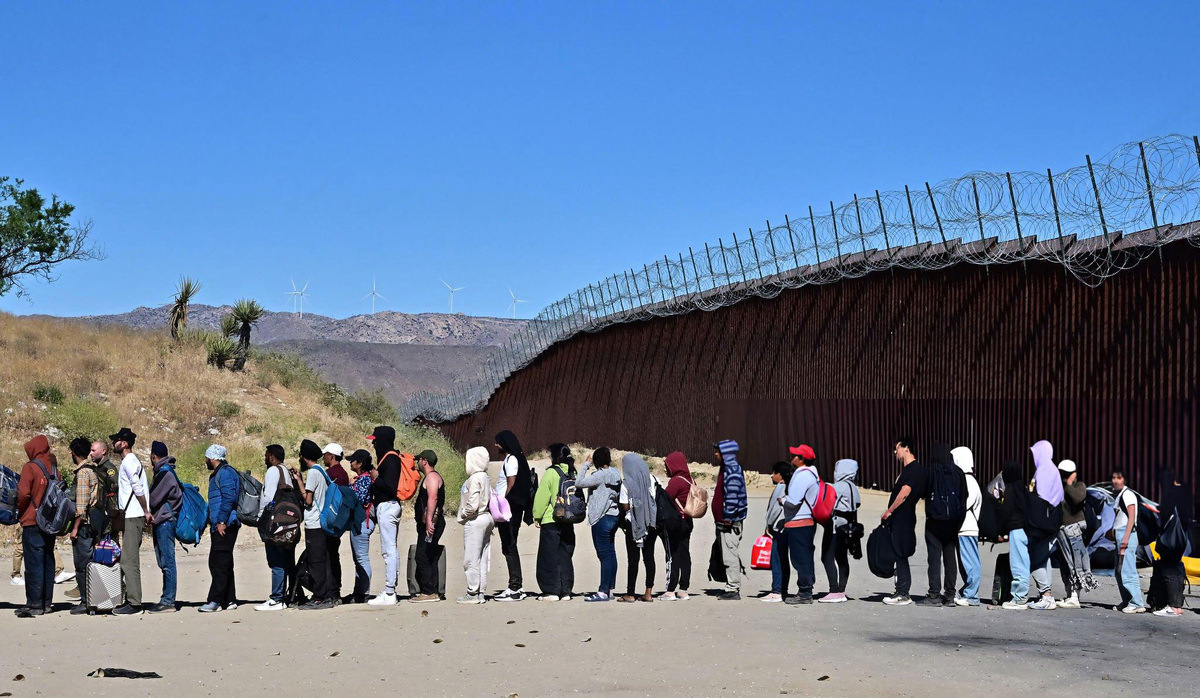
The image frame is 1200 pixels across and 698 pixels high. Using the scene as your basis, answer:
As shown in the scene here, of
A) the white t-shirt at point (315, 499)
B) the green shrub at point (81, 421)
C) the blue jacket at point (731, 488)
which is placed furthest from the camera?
the green shrub at point (81, 421)

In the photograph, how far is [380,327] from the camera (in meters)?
173

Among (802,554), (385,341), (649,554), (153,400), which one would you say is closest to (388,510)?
(649,554)

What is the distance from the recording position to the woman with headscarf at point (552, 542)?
1180 cm

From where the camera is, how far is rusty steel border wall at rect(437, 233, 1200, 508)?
51.3 ft

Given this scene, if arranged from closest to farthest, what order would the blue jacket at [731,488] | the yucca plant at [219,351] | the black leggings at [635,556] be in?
the blue jacket at [731,488], the black leggings at [635,556], the yucca plant at [219,351]

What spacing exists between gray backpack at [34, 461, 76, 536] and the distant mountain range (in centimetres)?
10909

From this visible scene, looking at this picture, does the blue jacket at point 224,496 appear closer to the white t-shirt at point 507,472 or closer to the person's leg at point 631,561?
the white t-shirt at point 507,472

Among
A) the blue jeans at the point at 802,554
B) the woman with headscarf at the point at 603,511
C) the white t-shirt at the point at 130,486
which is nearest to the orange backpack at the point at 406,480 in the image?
the woman with headscarf at the point at 603,511

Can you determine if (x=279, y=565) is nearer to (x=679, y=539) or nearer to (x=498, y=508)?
(x=498, y=508)

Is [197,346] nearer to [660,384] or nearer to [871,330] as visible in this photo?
[660,384]

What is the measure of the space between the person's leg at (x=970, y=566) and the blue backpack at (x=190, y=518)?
263 inches

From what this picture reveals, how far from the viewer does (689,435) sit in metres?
30.6

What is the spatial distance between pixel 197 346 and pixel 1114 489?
90.8ft

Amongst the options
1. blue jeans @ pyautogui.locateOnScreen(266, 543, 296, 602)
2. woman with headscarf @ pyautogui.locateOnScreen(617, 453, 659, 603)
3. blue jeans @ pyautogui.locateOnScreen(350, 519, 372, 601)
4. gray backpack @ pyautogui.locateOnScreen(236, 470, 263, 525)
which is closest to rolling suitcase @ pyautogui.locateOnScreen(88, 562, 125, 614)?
gray backpack @ pyautogui.locateOnScreen(236, 470, 263, 525)
